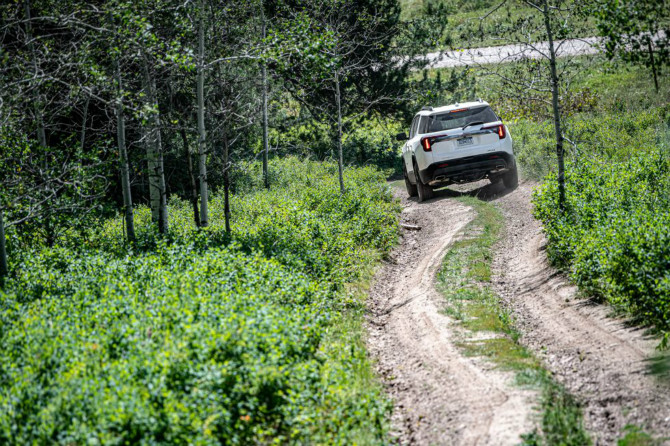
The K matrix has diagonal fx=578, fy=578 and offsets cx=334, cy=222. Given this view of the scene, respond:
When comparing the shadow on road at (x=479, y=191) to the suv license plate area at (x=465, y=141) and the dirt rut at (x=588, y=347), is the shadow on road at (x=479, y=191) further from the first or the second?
the dirt rut at (x=588, y=347)

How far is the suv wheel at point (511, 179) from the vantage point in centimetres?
1635

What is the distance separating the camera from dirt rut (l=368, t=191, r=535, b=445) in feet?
17.5

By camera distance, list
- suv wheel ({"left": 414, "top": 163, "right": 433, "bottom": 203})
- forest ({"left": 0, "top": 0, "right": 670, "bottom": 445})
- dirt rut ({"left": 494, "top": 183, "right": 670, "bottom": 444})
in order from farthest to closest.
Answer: suv wheel ({"left": 414, "top": 163, "right": 433, "bottom": 203})
dirt rut ({"left": 494, "top": 183, "right": 670, "bottom": 444})
forest ({"left": 0, "top": 0, "right": 670, "bottom": 445})

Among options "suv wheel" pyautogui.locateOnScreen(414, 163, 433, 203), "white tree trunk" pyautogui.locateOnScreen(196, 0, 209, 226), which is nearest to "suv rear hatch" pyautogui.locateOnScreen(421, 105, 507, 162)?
"suv wheel" pyautogui.locateOnScreen(414, 163, 433, 203)

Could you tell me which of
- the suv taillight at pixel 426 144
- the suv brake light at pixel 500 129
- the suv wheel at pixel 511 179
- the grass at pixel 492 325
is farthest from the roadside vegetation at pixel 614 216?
the suv taillight at pixel 426 144

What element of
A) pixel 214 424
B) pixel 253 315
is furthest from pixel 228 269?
pixel 214 424

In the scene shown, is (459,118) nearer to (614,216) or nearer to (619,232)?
(614,216)

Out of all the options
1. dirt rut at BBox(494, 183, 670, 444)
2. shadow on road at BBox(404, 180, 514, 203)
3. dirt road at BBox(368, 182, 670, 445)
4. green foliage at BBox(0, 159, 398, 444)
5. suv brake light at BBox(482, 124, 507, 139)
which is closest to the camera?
green foliage at BBox(0, 159, 398, 444)

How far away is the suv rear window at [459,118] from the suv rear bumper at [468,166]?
2.90 feet

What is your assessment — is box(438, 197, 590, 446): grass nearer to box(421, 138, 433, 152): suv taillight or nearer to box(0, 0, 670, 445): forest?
box(0, 0, 670, 445): forest

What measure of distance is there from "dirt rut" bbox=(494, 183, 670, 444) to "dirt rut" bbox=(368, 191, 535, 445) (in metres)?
0.67

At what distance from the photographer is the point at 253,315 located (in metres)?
6.27

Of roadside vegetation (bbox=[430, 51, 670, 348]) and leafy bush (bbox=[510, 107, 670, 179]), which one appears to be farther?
leafy bush (bbox=[510, 107, 670, 179])

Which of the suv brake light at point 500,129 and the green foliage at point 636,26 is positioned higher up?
the green foliage at point 636,26
